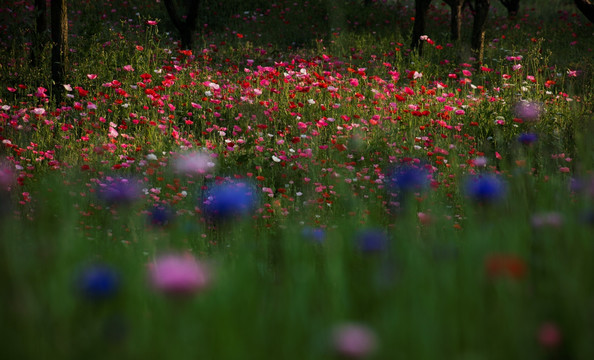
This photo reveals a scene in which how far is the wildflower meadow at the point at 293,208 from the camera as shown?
1201mm

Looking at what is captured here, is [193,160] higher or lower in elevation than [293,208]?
higher

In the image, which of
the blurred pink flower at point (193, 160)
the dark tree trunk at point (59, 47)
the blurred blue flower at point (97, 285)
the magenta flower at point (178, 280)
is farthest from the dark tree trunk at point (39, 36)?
the magenta flower at point (178, 280)

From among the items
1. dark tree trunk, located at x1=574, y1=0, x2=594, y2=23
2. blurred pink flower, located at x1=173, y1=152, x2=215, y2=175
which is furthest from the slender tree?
blurred pink flower, located at x1=173, y1=152, x2=215, y2=175

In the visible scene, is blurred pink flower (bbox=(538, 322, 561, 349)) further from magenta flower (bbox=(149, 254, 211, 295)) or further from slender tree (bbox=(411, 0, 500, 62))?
slender tree (bbox=(411, 0, 500, 62))

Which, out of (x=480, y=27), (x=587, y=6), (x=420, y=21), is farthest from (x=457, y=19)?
(x=587, y=6)

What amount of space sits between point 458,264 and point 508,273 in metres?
0.50

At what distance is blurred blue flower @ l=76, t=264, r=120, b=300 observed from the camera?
3.65ft

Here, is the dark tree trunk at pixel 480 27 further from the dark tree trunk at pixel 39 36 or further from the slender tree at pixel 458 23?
the dark tree trunk at pixel 39 36

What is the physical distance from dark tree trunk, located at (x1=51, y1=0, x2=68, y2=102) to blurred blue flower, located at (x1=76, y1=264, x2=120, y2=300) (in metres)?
5.65

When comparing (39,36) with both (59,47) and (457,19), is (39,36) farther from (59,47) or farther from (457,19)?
(457,19)

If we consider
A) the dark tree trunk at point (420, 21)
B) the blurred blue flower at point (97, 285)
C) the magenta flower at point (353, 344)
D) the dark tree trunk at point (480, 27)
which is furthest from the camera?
the dark tree trunk at point (420, 21)

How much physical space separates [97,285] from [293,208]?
276 cm

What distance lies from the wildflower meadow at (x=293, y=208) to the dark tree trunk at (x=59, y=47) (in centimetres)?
13

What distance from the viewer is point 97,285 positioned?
1112 mm
